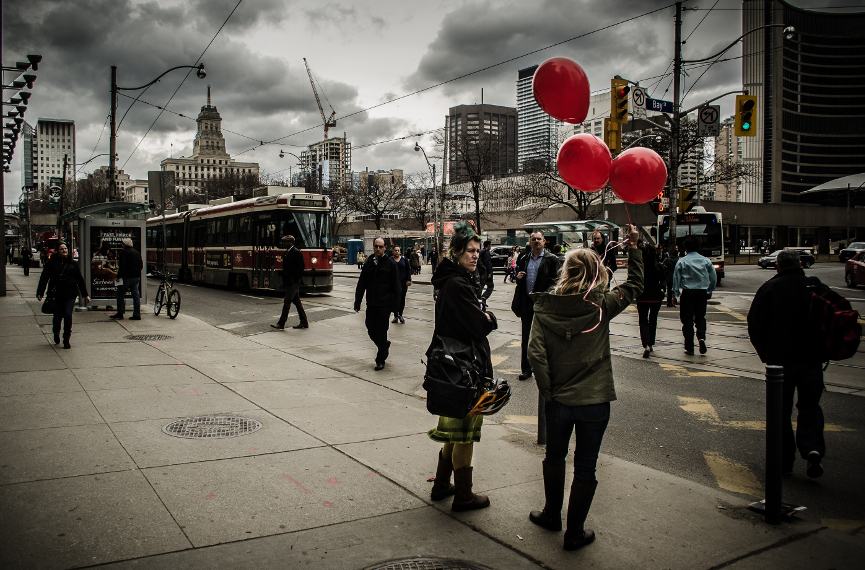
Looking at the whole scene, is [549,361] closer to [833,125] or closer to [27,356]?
[27,356]

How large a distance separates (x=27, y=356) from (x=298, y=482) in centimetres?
698

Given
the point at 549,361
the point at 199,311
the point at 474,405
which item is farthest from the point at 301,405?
the point at 199,311

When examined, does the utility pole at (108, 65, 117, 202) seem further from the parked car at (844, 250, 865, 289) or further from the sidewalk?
the parked car at (844, 250, 865, 289)

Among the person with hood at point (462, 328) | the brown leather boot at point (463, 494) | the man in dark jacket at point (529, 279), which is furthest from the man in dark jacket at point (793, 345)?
the man in dark jacket at point (529, 279)

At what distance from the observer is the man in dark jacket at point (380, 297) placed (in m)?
9.59

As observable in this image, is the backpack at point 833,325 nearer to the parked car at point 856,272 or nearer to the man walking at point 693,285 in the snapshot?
the man walking at point 693,285

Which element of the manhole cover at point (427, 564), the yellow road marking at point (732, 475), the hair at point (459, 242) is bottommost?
the yellow road marking at point (732, 475)

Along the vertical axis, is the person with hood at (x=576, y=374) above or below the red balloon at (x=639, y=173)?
below

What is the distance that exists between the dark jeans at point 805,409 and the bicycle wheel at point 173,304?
13.3 m

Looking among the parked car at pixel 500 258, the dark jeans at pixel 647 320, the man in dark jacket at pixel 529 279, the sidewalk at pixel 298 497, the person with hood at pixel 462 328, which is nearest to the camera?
the sidewalk at pixel 298 497

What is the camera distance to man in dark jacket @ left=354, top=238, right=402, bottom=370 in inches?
377

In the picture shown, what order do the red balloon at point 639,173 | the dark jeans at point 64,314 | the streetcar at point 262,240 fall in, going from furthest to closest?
the streetcar at point 262,240 → the dark jeans at point 64,314 → the red balloon at point 639,173

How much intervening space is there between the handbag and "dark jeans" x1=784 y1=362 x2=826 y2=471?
2.68 meters

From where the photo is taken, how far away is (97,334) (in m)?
12.1
